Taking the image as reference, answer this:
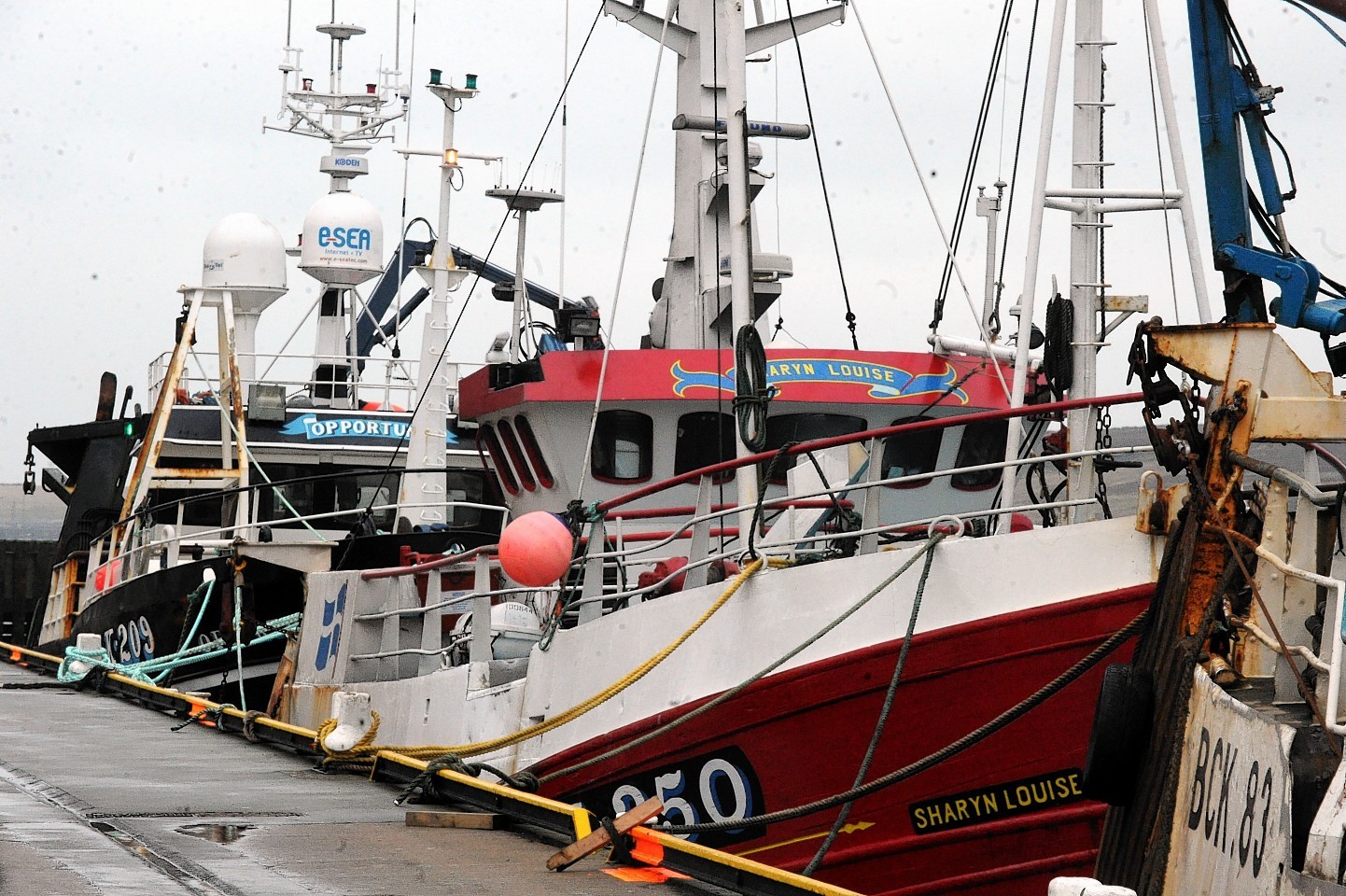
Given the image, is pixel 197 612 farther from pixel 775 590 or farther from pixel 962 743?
pixel 962 743

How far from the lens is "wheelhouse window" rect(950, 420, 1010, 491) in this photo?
39.5 ft

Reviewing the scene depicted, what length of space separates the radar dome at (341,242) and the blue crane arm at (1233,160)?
16.8 m

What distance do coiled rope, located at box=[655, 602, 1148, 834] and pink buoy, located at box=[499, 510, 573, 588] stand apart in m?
1.91

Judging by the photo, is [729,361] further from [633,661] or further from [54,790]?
[54,790]

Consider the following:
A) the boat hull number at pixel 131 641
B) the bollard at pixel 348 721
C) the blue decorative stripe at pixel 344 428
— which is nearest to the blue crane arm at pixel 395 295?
the blue decorative stripe at pixel 344 428

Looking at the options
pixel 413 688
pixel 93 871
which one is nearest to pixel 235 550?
pixel 413 688

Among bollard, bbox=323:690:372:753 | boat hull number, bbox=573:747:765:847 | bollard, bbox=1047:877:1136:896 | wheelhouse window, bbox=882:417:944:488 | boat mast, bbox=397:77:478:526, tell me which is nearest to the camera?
bollard, bbox=1047:877:1136:896

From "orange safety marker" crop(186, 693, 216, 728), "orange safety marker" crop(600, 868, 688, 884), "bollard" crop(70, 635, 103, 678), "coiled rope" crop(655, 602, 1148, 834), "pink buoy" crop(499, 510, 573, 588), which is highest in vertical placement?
"pink buoy" crop(499, 510, 573, 588)

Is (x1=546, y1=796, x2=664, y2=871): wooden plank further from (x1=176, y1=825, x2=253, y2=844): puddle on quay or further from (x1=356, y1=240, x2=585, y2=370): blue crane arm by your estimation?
(x1=356, y1=240, x2=585, y2=370): blue crane arm

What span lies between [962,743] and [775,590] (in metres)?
1.47

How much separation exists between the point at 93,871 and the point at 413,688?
4671mm

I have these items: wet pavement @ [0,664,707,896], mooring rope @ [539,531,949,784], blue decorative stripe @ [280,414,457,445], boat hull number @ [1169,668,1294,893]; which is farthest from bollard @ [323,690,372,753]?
blue decorative stripe @ [280,414,457,445]

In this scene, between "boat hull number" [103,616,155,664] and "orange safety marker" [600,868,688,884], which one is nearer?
"orange safety marker" [600,868,688,884]

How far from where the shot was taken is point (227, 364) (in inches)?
684
